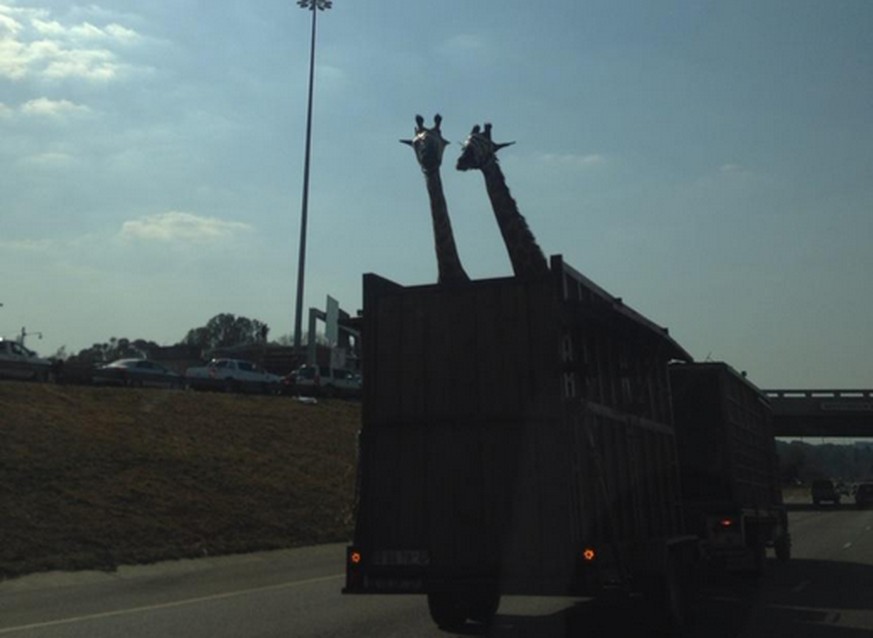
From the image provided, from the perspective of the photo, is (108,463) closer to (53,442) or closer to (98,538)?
(53,442)

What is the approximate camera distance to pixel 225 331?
167m

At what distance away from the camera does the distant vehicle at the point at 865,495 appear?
206ft

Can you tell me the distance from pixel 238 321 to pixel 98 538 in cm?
15066

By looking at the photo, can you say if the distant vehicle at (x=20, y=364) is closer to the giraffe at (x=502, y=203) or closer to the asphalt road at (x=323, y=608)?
the asphalt road at (x=323, y=608)

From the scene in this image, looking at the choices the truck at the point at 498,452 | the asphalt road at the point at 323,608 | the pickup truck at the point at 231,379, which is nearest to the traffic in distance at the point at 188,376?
the pickup truck at the point at 231,379

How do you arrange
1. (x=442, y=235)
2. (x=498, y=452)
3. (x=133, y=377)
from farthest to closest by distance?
(x=133, y=377) < (x=442, y=235) < (x=498, y=452)

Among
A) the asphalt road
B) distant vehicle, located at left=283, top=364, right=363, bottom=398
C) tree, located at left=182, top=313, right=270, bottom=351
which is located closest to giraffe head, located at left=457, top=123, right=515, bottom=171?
the asphalt road

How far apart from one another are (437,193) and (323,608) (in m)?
6.73

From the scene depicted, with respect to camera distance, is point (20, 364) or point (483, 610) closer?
point (483, 610)

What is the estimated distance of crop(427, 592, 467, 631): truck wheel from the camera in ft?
36.4

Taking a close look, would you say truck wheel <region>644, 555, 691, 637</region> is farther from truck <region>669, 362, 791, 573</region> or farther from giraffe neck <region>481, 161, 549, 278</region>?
giraffe neck <region>481, 161, 549, 278</region>

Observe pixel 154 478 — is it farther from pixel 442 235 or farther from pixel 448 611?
pixel 448 611

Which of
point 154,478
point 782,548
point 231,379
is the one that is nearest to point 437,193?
point 782,548

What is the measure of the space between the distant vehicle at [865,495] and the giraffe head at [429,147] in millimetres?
54034
